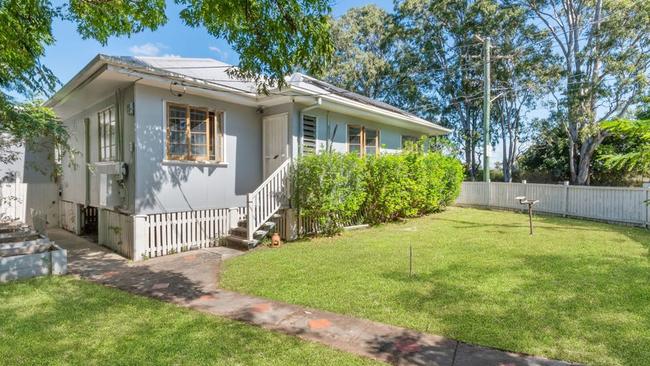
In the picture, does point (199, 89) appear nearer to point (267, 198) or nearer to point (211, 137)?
point (211, 137)

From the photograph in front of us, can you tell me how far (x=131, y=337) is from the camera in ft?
11.6

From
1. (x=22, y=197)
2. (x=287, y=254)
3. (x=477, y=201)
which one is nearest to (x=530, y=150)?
(x=477, y=201)

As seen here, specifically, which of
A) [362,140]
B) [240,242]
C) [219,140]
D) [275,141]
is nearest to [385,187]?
[362,140]

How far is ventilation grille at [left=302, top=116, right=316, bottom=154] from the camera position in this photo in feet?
31.9

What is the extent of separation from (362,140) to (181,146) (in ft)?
19.4

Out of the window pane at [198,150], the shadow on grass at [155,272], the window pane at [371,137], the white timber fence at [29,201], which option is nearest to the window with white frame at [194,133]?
the window pane at [198,150]

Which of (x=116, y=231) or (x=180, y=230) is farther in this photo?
(x=116, y=231)

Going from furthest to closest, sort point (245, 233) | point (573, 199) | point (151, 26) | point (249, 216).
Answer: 1. point (573, 199)
2. point (245, 233)
3. point (249, 216)
4. point (151, 26)

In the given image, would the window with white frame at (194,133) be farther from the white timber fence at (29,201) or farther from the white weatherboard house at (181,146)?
the white timber fence at (29,201)

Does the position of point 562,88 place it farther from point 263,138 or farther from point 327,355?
point 327,355

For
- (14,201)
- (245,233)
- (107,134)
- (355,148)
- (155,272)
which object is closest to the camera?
(155,272)

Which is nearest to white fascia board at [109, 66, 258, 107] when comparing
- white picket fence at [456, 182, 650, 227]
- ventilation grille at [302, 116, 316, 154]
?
ventilation grille at [302, 116, 316, 154]

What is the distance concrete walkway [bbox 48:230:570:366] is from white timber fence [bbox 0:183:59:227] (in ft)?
20.0

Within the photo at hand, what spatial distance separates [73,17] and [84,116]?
190 inches
